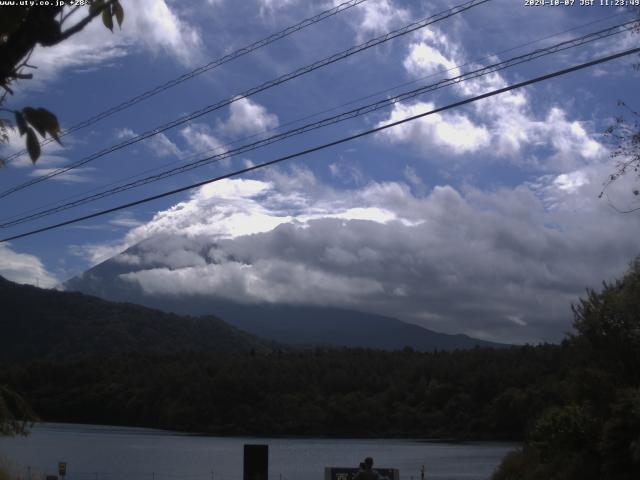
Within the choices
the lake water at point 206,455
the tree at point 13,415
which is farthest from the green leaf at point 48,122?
the lake water at point 206,455

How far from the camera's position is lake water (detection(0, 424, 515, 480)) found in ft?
192

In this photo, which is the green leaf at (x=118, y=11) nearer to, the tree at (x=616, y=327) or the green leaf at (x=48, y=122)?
the green leaf at (x=48, y=122)

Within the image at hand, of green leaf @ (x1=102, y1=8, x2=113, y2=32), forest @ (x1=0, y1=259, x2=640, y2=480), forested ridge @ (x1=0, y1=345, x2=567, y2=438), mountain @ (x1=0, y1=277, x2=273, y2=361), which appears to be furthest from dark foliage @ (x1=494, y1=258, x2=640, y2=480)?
mountain @ (x1=0, y1=277, x2=273, y2=361)

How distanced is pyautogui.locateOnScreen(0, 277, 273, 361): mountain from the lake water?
65.9 feet

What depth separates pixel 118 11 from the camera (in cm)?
381

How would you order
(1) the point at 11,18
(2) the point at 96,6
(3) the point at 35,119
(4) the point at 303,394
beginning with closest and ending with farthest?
(1) the point at 11,18
(3) the point at 35,119
(2) the point at 96,6
(4) the point at 303,394

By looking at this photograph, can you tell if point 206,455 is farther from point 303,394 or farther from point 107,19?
point 107,19

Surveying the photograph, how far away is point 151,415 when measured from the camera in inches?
4154

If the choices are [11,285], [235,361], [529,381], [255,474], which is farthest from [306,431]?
[255,474]

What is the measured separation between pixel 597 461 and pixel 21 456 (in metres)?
57.1

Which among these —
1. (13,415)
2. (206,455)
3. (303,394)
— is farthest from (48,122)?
(303,394)

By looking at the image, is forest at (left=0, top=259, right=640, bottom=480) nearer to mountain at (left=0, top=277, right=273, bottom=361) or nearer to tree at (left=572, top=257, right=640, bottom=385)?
mountain at (left=0, top=277, right=273, bottom=361)

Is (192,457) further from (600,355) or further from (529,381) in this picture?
(600,355)

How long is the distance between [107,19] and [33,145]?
730 millimetres
